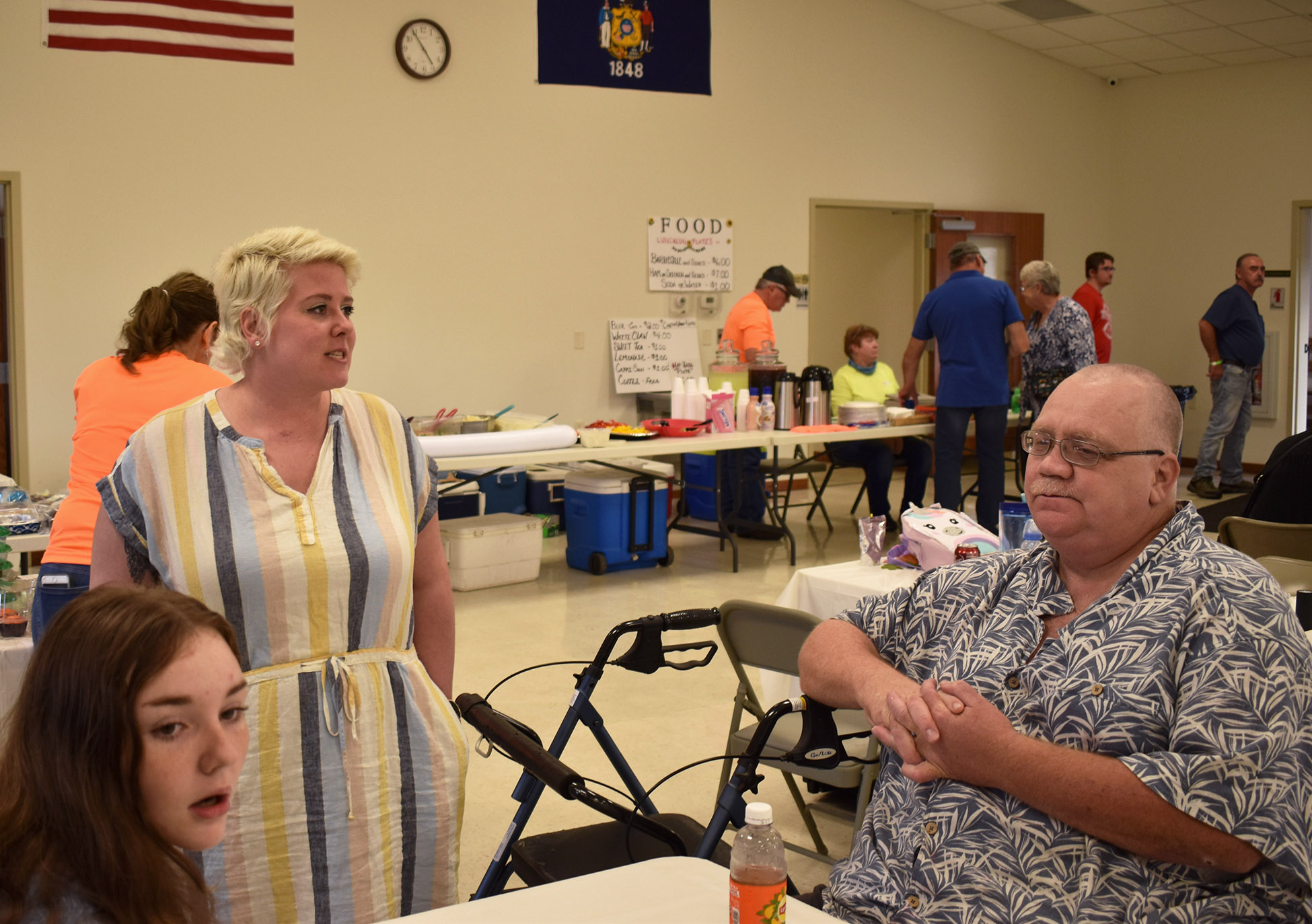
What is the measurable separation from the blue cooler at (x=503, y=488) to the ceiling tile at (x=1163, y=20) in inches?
236

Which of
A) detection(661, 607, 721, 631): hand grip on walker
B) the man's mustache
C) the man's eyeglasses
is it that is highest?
the man's eyeglasses

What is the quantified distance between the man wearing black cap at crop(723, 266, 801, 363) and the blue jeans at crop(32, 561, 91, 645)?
5344 millimetres

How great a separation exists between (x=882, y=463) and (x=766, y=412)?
1.13 meters

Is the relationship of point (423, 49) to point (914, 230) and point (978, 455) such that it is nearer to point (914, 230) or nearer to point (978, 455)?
point (978, 455)

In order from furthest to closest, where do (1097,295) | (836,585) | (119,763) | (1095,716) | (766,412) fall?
(1097,295), (766,412), (836,585), (1095,716), (119,763)

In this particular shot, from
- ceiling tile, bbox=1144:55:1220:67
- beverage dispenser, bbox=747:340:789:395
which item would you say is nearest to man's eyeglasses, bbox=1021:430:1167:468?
beverage dispenser, bbox=747:340:789:395

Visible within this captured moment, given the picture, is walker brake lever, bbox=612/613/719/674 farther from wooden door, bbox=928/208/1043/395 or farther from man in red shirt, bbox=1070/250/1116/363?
wooden door, bbox=928/208/1043/395

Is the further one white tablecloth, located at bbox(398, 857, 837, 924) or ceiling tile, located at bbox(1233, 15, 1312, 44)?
ceiling tile, located at bbox(1233, 15, 1312, 44)

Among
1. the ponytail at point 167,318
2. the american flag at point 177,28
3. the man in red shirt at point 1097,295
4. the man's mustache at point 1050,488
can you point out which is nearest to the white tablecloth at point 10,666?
the ponytail at point 167,318

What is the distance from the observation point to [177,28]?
668 centimetres

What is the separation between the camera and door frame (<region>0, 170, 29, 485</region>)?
20.7 ft

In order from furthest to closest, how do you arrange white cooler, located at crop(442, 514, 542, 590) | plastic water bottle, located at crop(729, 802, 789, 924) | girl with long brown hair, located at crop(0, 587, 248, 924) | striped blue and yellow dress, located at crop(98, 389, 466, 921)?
white cooler, located at crop(442, 514, 542, 590) < striped blue and yellow dress, located at crop(98, 389, 466, 921) < plastic water bottle, located at crop(729, 802, 789, 924) < girl with long brown hair, located at crop(0, 587, 248, 924)

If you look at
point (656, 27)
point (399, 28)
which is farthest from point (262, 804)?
point (656, 27)

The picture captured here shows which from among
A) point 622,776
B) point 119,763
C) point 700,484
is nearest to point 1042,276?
point 700,484
